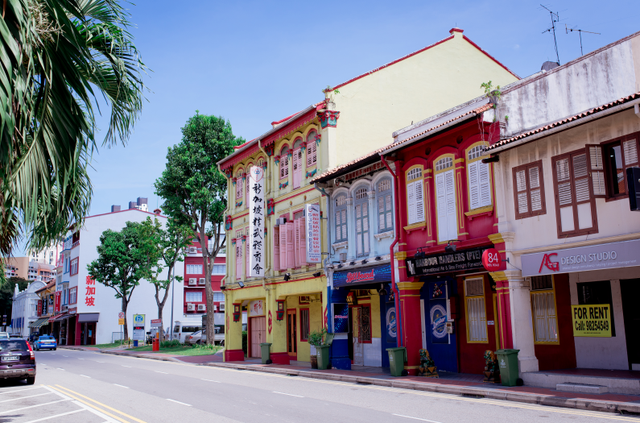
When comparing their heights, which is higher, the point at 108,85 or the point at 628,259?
the point at 108,85

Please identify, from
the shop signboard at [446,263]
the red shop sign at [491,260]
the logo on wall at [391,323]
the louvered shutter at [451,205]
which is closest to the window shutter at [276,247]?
the logo on wall at [391,323]

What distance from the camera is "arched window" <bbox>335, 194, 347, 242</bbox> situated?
22.2 metres

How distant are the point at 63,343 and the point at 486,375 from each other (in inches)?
2715

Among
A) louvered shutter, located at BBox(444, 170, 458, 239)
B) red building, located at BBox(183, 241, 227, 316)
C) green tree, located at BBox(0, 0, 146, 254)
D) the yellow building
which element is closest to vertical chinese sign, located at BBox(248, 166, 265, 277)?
the yellow building

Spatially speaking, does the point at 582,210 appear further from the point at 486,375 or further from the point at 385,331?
the point at 385,331

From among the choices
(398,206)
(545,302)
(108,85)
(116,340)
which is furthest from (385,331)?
(116,340)

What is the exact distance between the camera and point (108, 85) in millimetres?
8023

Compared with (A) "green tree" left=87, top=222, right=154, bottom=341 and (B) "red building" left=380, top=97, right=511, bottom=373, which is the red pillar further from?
(A) "green tree" left=87, top=222, right=154, bottom=341

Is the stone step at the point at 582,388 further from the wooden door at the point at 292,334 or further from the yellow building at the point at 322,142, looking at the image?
the wooden door at the point at 292,334

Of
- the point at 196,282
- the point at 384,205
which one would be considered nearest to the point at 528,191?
the point at 384,205

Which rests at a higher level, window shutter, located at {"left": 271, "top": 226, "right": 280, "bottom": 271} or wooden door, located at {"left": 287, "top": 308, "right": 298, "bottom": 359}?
window shutter, located at {"left": 271, "top": 226, "right": 280, "bottom": 271}

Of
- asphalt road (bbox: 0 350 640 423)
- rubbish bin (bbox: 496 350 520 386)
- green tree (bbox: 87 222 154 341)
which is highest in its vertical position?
green tree (bbox: 87 222 154 341)

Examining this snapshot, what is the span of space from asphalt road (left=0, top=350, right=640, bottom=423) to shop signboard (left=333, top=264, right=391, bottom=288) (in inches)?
155

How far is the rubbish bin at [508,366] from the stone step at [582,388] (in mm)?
1284
